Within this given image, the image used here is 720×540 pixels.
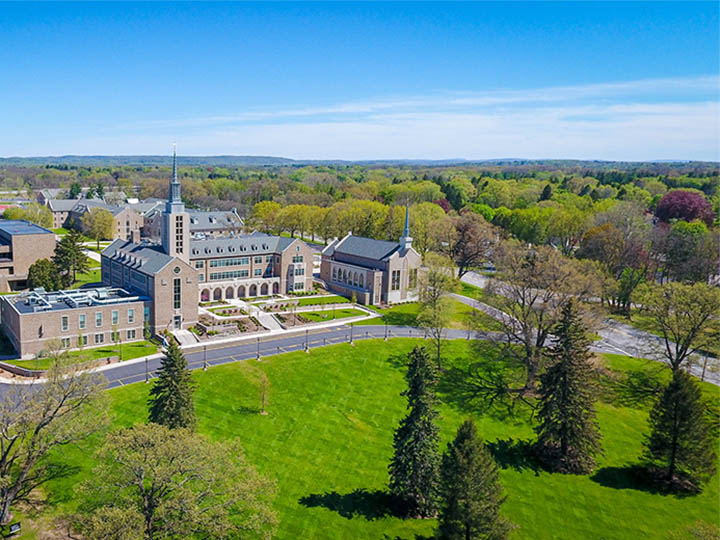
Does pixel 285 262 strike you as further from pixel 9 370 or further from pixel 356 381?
pixel 9 370

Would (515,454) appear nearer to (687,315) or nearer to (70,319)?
(687,315)

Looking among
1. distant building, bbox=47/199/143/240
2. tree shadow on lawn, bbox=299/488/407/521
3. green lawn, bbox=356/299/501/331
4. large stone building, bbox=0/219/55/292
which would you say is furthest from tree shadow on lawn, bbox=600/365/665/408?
distant building, bbox=47/199/143/240

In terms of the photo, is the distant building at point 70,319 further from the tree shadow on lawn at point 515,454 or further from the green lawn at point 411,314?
the tree shadow on lawn at point 515,454

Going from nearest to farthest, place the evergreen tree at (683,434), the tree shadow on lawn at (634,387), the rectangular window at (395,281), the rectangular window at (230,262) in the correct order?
1. the evergreen tree at (683,434)
2. the tree shadow on lawn at (634,387)
3. the rectangular window at (230,262)
4. the rectangular window at (395,281)

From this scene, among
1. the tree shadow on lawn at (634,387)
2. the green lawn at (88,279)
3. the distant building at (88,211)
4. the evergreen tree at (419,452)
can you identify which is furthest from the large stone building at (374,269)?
the distant building at (88,211)

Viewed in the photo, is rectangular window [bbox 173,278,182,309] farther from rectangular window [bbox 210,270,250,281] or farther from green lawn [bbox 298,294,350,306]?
green lawn [bbox 298,294,350,306]

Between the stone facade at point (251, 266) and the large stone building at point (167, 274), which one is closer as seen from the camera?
the large stone building at point (167, 274)

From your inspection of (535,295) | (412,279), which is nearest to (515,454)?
(535,295)
